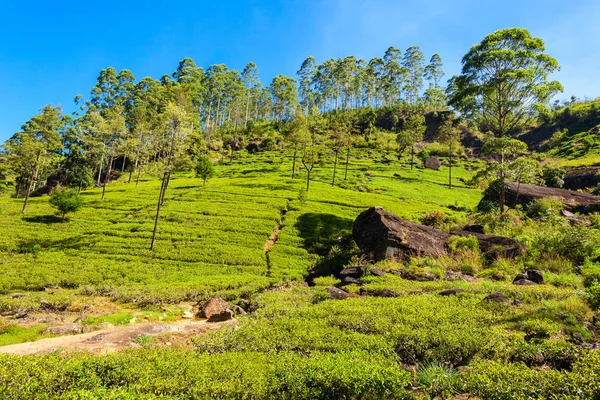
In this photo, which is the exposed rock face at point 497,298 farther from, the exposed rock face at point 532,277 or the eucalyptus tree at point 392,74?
the eucalyptus tree at point 392,74

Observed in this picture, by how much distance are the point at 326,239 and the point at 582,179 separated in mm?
43045

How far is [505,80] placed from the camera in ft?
94.7

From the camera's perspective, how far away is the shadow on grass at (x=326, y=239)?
2671 cm

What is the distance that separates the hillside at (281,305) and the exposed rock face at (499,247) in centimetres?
88

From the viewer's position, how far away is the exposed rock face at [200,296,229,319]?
1728cm

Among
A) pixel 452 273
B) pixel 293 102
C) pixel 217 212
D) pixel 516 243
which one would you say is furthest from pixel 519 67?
pixel 293 102

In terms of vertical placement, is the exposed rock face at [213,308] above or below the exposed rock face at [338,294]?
below

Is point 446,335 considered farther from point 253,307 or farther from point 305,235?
point 305,235

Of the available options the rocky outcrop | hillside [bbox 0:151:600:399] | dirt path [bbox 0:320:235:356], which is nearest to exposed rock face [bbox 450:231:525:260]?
the rocky outcrop

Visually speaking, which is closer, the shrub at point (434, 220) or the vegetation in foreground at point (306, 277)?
the vegetation in foreground at point (306, 277)

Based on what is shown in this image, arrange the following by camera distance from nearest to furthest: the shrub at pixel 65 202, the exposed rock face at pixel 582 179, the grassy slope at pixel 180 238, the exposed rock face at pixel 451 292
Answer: the exposed rock face at pixel 451 292 < the grassy slope at pixel 180 238 < the shrub at pixel 65 202 < the exposed rock face at pixel 582 179

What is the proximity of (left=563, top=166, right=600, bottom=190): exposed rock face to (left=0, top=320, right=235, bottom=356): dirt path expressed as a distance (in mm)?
55961

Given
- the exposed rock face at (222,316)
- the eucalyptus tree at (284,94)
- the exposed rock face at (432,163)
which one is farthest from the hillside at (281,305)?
the eucalyptus tree at (284,94)

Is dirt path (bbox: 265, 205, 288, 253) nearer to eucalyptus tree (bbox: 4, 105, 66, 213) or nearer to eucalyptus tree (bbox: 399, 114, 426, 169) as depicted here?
eucalyptus tree (bbox: 4, 105, 66, 213)
